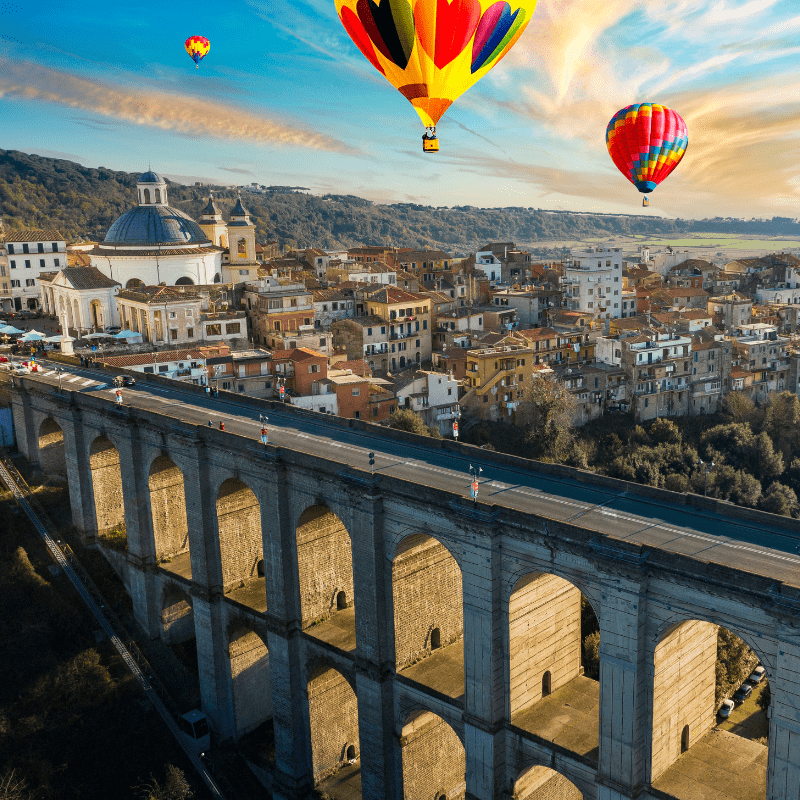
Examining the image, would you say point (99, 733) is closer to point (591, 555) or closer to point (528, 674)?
point (528, 674)


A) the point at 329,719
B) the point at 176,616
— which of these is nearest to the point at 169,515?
the point at 176,616

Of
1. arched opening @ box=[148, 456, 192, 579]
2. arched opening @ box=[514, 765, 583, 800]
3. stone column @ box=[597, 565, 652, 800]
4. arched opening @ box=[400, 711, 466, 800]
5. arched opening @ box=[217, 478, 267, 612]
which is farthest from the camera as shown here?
arched opening @ box=[148, 456, 192, 579]

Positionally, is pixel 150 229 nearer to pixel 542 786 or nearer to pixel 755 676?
pixel 755 676

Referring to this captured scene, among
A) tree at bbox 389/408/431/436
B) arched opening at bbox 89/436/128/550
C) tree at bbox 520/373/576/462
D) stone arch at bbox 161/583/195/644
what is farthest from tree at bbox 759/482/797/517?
arched opening at bbox 89/436/128/550

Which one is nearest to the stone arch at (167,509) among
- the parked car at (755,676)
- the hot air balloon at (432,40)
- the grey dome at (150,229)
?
the hot air balloon at (432,40)

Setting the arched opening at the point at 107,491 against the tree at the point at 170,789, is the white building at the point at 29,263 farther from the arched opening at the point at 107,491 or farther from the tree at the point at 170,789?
the tree at the point at 170,789

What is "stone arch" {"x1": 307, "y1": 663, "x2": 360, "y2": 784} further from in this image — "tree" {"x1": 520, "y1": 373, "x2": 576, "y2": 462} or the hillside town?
"tree" {"x1": 520, "y1": 373, "x2": 576, "y2": 462}
